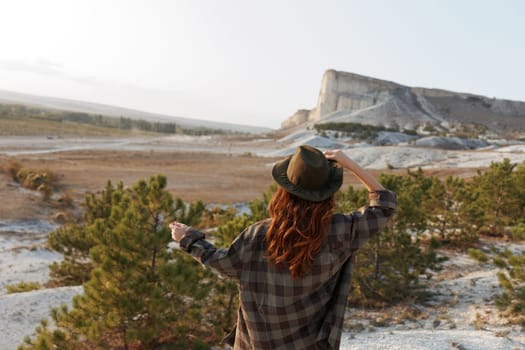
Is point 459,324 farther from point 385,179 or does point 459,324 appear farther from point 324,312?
point 324,312

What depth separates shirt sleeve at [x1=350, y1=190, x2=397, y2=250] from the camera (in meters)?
1.94

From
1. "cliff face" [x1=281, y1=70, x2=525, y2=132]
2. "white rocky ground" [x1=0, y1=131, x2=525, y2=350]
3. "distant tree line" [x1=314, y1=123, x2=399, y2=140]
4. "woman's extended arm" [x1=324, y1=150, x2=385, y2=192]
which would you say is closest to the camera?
"woman's extended arm" [x1=324, y1=150, x2=385, y2=192]

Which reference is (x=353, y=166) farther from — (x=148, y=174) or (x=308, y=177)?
(x=148, y=174)

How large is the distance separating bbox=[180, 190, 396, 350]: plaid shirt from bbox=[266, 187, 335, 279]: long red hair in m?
0.07

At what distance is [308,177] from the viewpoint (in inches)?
69.1

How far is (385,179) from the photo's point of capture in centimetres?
908

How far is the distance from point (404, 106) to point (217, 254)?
91780 millimetres

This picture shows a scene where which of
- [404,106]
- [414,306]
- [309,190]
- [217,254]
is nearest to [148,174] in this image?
[414,306]

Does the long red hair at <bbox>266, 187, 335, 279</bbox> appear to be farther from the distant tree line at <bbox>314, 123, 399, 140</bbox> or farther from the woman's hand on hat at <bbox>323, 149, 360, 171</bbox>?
the distant tree line at <bbox>314, 123, 399, 140</bbox>

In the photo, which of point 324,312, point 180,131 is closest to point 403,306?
point 324,312

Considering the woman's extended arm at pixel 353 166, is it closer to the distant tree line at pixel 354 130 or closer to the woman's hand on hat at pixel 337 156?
the woman's hand on hat at pixel 337 156

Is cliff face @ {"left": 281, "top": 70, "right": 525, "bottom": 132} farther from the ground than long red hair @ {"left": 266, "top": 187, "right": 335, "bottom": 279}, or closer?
farther from the ground

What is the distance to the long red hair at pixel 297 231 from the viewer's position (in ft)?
5.83

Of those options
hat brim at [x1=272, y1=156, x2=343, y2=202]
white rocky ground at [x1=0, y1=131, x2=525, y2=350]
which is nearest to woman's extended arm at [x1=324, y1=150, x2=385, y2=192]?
hat brim at [x1=272, y1=156, x2=343, y2=202]
